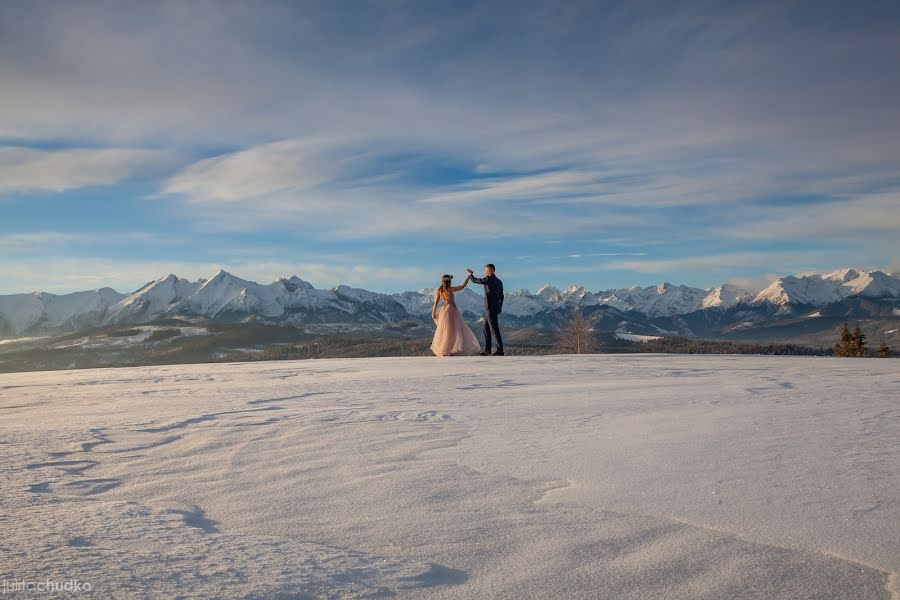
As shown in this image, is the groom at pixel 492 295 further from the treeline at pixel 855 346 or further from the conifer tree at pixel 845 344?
the conifer tree at pixel 845 344

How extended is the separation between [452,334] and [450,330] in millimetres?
166

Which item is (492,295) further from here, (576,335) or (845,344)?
(845,344)

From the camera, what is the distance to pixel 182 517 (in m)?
3.79

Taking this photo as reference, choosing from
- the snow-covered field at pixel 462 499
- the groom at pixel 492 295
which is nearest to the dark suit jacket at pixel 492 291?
the groom at pixel 492 295

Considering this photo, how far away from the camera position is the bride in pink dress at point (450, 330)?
67.8 feet

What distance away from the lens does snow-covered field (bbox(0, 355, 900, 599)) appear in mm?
2992

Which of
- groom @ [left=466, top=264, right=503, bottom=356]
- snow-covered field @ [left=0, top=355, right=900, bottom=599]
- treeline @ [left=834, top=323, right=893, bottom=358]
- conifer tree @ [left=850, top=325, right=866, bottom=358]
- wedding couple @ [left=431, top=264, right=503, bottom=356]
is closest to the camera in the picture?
snow-covered field @ [left=0, top=355, right=900, bottom=599]

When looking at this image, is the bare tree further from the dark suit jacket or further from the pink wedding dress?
the dark suit jacket

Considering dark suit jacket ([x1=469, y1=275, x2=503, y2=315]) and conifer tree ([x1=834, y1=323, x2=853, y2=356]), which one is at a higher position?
dark suit jacket ([x1=469, y1=275, x2=503, y2=315])

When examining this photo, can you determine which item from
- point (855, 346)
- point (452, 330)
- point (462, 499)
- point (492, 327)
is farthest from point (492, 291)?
point (855, 346)

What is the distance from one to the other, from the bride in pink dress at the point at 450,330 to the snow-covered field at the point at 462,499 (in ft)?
41.2

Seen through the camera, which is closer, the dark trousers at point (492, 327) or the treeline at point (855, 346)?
the dark trousers at point (492, 327)

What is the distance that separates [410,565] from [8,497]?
3116mm

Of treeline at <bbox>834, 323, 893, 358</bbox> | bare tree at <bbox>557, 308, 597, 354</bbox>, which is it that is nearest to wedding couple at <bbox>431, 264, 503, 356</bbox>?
bare tree at <bbox>557, 308, 597, 354</bbox>
